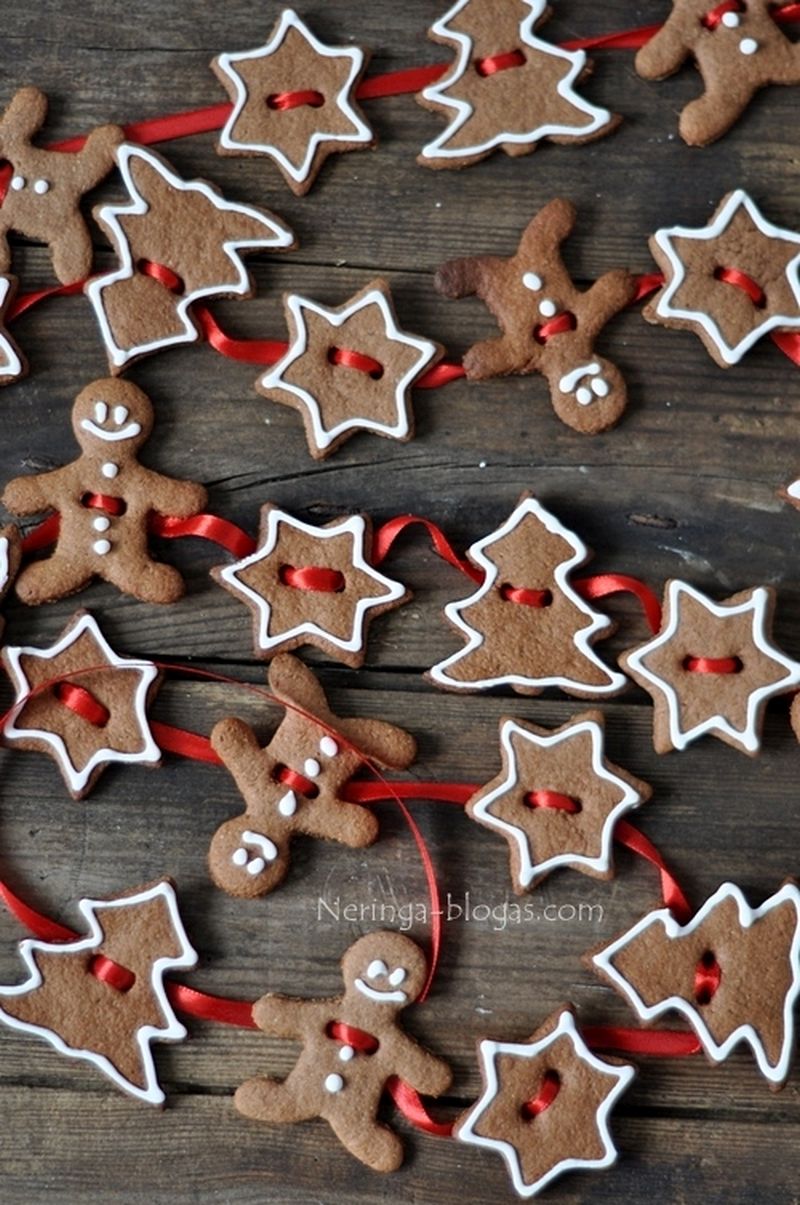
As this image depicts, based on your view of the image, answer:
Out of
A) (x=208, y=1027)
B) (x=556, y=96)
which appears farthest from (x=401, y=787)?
(x=556, y=96)

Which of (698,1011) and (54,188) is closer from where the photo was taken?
(698,1011)

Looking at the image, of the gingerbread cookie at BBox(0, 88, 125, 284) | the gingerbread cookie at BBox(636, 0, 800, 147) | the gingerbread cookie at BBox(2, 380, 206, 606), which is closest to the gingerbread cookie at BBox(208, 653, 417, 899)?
the gingerbread cookie at BBox(2, 380, 206, 606)

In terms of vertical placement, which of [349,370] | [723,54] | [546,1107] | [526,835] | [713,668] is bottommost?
[546,1107]

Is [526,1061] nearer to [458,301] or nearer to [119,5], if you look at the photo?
[458,301]

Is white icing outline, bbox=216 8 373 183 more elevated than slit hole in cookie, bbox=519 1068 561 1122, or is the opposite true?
Result: white icing outline, bbox=216 8 373 183

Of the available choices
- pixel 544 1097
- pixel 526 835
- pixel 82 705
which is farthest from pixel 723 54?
pixel 544 1097

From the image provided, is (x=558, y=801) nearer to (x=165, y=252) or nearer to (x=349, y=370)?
(x=349, y=370)

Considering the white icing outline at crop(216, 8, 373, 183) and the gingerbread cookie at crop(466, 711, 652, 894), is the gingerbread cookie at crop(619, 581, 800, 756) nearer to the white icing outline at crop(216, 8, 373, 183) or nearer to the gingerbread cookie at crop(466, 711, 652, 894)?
the gingerbread cookie at crop(466, 711, 652, 894)
